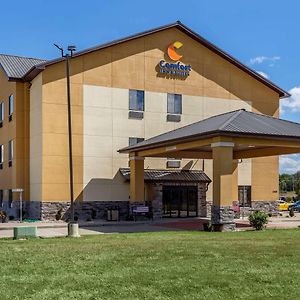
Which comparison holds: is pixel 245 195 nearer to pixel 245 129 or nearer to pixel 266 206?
pixel 266 206

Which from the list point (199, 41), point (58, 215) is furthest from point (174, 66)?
point (58, 215)

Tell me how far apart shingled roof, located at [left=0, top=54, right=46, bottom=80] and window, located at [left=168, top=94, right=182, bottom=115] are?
422 inches

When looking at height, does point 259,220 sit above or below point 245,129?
below

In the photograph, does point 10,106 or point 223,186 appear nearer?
point 223,186

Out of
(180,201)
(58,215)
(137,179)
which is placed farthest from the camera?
(180,201)

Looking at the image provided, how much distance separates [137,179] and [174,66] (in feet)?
29.5

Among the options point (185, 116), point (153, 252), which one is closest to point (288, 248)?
point (153, 252)

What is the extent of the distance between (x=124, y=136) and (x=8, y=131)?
9.73m

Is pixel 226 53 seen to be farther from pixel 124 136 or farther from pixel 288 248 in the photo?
pixel 288 248

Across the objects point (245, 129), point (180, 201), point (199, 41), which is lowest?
point (180, 201)

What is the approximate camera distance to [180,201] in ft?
117

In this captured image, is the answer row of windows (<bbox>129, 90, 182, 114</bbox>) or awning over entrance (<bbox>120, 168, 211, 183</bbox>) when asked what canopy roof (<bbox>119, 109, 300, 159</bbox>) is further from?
row of windows (<bbox>129, 90, 182, 114</bbox>)

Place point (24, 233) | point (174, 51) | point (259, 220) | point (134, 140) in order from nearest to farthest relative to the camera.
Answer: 1. point (24, 233)
2. point (259, 220)
3. point (134, 140)
4. point (174, 51)

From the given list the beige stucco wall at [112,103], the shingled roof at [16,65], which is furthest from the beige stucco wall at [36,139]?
the shingled roof at [16,65]
